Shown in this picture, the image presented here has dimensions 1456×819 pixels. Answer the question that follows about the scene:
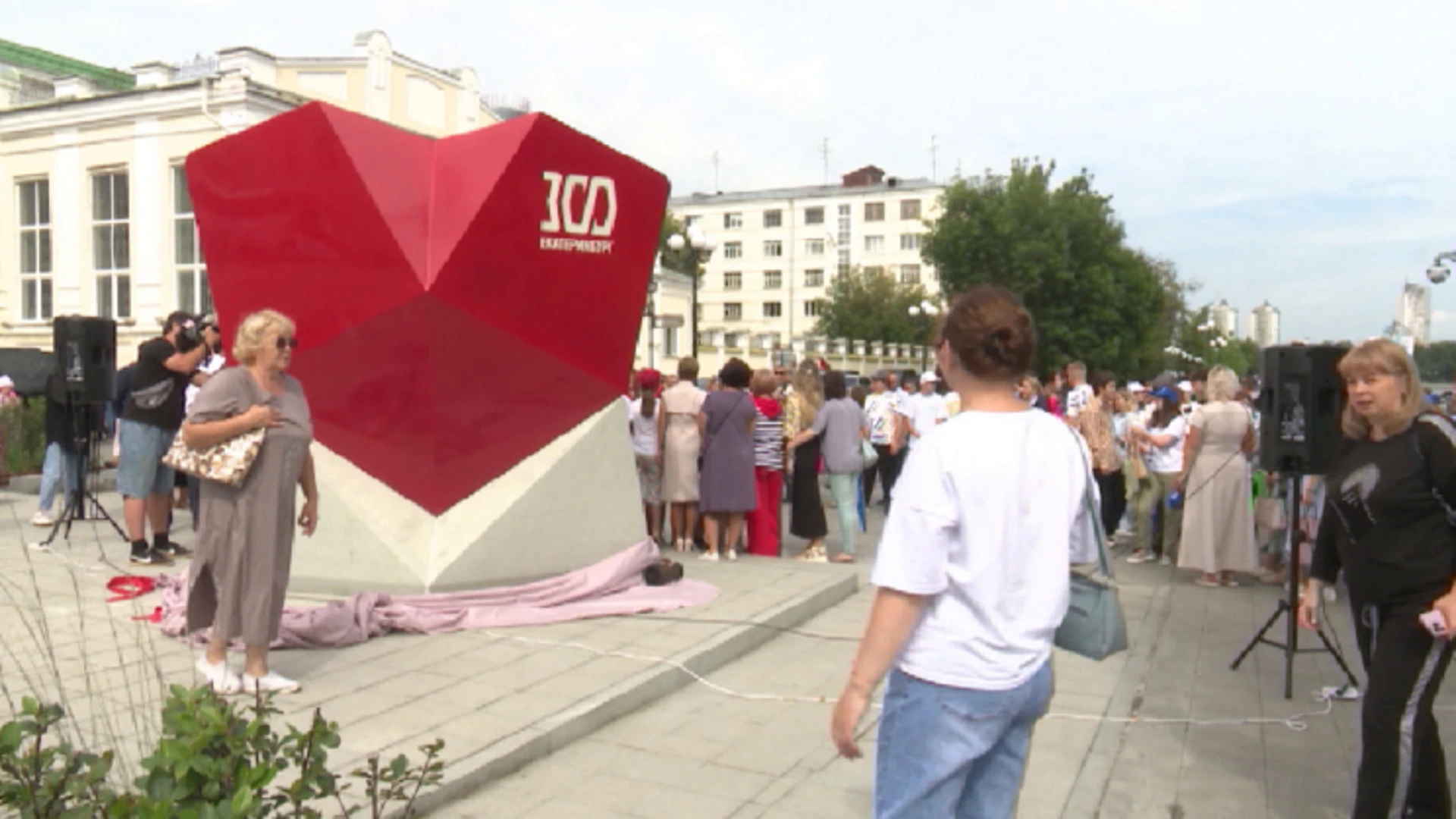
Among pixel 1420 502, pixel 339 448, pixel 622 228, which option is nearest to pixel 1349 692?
pixel 1420 502

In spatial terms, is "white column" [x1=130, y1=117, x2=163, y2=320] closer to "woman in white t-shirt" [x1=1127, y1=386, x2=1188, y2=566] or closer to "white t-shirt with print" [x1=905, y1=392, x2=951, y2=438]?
"white t-shirt with print" [x1=905, y1=392, x2=951, y2=438]

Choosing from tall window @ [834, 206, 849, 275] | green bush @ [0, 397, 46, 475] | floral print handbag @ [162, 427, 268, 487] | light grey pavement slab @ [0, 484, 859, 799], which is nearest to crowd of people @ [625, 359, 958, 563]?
light grey pavement slab @ [0, 484, 859, 799]

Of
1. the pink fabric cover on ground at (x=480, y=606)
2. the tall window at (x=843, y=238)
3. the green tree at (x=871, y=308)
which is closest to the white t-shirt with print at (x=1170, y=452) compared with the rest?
the pink fabric cover on ground at (x=480, y=606)

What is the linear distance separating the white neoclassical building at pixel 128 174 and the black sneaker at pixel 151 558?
12963 mm

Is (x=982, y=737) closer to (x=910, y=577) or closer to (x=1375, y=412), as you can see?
(x=910, y=577)

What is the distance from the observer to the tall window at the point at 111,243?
21.4 metres

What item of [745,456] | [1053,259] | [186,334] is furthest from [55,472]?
[1053,259]

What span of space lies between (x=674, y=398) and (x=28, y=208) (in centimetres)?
1883

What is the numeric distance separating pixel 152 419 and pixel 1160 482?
8.94 metres

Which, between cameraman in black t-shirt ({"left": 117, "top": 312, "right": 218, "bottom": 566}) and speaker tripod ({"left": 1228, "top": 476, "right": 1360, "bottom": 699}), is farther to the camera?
cameraman in black t-shirt ({"left": 117, "top": 312, "right": 218, "bottom": 566})

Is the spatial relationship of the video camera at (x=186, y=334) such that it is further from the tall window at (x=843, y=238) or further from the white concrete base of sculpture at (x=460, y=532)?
the tall window at (x=843, y=238)

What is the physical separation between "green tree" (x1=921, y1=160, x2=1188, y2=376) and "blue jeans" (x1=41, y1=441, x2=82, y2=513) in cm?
3515

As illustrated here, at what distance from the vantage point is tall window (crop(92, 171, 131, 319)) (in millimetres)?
21438

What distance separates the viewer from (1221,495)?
9.68 meters
